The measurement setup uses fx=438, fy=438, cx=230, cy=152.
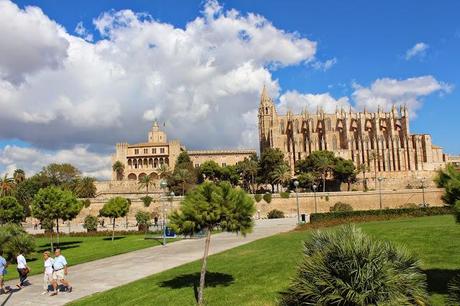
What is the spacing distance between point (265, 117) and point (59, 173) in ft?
151

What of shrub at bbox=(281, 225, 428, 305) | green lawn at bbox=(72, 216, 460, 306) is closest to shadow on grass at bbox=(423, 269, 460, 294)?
green lawn at bbox=(72, 216, 460, 306)

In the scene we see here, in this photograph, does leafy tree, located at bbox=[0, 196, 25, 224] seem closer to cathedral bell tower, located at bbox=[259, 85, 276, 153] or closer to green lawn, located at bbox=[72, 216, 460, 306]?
green lawn, located at bbox=[72, 216, 460, 306]

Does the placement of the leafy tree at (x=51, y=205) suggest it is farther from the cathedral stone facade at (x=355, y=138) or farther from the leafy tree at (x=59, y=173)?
the cathedral stone facade at (x=355, y=138)

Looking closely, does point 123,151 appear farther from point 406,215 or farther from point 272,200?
point 406,215

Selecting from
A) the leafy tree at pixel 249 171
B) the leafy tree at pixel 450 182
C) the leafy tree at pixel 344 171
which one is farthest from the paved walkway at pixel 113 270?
the leafy tree at pixel 344 171

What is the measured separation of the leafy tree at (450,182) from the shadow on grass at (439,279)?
6.53 feet

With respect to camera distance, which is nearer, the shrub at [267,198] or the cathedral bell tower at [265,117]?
the shrub at [267,198]

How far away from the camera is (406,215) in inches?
1289

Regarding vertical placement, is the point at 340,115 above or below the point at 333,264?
above

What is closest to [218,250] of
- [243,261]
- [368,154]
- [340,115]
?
[243,261]

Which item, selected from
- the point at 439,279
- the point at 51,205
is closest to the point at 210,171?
the point at 51,205

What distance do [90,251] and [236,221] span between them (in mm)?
15972

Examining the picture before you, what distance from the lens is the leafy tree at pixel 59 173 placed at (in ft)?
254

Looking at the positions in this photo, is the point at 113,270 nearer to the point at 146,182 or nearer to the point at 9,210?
the point at 9,210
